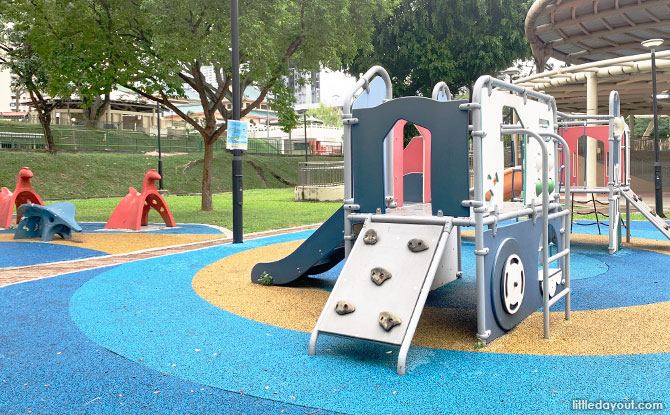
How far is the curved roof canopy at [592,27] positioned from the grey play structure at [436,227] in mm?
21126

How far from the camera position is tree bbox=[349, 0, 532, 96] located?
1264 inches

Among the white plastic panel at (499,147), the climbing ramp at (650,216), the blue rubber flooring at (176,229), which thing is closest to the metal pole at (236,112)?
the blue rubber flooring at (176,229)

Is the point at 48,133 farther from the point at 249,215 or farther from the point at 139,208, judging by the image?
the point at 139,208

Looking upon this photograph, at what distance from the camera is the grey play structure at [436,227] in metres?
4.63

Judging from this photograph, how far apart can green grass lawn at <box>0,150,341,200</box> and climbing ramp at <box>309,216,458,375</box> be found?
24.7m

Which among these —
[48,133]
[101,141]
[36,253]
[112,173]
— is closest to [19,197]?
[36,253]

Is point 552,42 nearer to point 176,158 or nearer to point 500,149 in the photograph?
point 176,158

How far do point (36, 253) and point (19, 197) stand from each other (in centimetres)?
505

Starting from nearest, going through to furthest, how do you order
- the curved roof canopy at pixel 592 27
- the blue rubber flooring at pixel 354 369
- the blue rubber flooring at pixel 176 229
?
the blue rubber flooring at pixel 354 369
the blue rubber flooring at pixel 176 229
the curved roof canopy at pixel 592 27

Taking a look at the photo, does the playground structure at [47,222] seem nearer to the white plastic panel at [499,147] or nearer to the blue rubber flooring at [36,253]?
the blue rubber flooring at [36,253]

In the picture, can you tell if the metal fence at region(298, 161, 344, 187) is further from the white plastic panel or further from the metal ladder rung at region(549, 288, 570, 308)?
the metal ladder rung at region(549, 288, 570, 308)

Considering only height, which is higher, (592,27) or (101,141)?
(592,27)

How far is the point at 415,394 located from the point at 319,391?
63 centimetres

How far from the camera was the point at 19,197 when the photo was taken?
14.5 m
